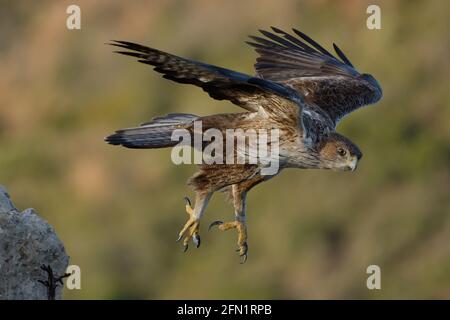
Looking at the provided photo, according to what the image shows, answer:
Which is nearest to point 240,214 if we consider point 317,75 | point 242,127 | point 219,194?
point 242,127

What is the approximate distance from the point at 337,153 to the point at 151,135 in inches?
60.2

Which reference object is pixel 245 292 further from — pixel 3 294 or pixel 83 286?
pixel 3 294

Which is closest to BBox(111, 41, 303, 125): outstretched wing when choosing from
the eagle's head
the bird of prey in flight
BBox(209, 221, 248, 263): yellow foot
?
the bird of prey in flight

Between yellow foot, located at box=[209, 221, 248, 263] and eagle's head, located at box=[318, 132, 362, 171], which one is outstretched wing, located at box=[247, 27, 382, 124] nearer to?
eagle's head, located at box=[318, 132, 362, 171]

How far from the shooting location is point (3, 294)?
9.44 m

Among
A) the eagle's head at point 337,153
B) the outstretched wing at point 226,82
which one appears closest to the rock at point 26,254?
the outstretched wing at point 226,82

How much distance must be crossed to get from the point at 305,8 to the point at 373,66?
9.07 feet

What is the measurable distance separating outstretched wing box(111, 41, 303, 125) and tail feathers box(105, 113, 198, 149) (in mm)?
664

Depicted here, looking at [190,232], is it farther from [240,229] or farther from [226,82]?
[226,82]

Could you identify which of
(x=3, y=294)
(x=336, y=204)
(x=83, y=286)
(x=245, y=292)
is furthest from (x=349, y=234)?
(x=3, y=294)

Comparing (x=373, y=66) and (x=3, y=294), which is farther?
(x=373, y=66)

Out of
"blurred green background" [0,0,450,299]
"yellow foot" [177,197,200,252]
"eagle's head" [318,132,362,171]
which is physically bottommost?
"yellow foot" [177,197,200,252]

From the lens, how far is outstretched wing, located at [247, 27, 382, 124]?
13.0m

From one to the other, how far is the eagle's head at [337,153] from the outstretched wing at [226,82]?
446 millimetres
